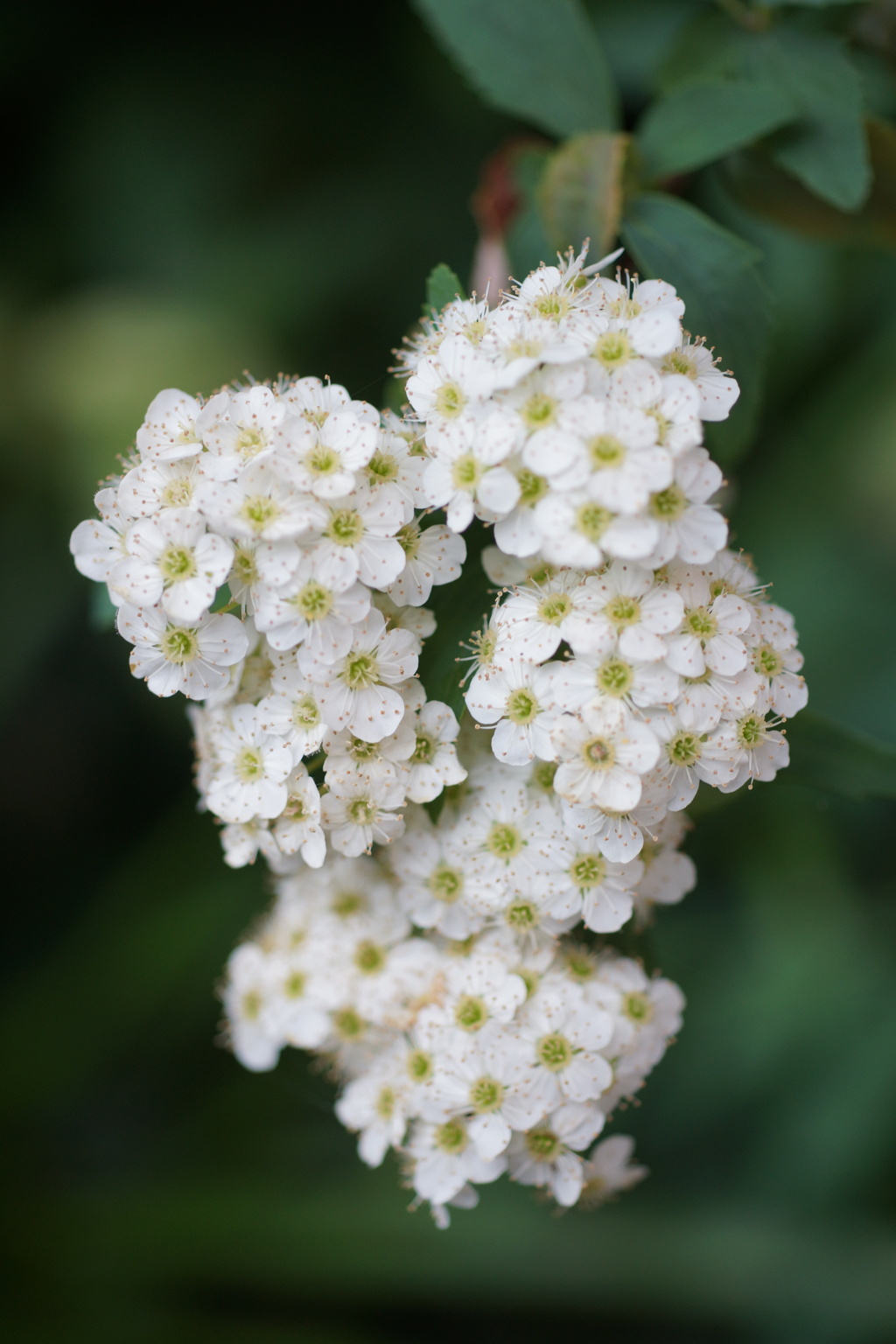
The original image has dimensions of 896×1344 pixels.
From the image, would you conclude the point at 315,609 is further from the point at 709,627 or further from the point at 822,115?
the point at 822,115

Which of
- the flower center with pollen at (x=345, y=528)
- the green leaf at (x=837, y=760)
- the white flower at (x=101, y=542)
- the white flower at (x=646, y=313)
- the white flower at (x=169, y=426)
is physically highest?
the white flower at (x=646, y=313)

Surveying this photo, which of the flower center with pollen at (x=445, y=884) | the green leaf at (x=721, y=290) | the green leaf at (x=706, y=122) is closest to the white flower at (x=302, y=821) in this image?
the flower center with pollen at (x=445, y=884)

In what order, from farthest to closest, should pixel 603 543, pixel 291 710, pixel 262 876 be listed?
pixel 262 876 → pixel 291 710 → pixel 603 543

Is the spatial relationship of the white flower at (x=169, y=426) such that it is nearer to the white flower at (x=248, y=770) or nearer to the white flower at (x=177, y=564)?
the white flower at (x=177, y=564)

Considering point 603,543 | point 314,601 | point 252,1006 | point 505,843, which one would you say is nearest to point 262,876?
point 252,1006

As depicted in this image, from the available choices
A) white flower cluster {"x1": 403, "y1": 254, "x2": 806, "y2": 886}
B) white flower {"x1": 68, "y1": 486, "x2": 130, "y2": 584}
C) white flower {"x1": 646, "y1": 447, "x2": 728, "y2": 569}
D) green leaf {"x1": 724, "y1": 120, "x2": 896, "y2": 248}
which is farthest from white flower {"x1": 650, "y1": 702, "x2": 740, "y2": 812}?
green leaf {"x1": 724, "y1": 120, "x2": 896, "y2": 248}

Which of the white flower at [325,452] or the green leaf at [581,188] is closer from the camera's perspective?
the white flower at [325,452]

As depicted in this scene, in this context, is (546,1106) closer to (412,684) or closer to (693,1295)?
(412,684)
